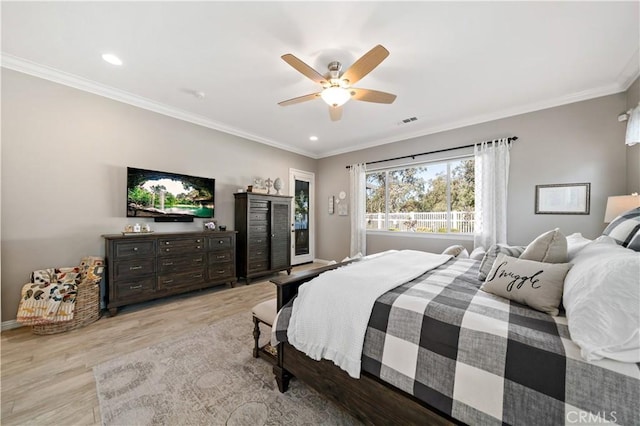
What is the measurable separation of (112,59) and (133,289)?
261 cm

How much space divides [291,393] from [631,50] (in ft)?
14.2

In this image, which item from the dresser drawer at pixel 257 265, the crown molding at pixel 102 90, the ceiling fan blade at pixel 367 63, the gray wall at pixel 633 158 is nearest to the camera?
the ceiling fan blade at pixel 367 63

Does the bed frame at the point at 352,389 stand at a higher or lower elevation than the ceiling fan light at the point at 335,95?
lower

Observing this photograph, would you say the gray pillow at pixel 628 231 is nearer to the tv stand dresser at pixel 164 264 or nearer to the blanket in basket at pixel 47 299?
the tv stand dresser at pixel 164 264

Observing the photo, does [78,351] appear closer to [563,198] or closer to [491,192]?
[491,192]

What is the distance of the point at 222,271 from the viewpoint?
149 inches

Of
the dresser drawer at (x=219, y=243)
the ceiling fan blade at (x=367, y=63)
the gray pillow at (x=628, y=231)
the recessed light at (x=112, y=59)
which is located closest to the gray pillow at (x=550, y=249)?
the gray pillow at (x=628, y=231)

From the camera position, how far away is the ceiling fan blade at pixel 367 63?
1831 mm

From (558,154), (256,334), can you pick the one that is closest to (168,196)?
(256,334)

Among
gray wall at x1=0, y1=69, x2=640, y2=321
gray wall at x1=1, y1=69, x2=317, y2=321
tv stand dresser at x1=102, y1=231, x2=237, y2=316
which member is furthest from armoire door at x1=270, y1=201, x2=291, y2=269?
gray wall at x1=1, y1=69, x2=317, y2=321

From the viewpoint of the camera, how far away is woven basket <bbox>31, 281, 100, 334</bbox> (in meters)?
2.37

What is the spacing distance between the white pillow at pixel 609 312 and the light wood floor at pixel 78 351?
223 cm

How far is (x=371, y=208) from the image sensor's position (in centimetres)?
524

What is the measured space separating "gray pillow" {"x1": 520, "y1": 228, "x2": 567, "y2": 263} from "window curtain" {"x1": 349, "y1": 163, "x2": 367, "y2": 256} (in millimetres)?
3635
